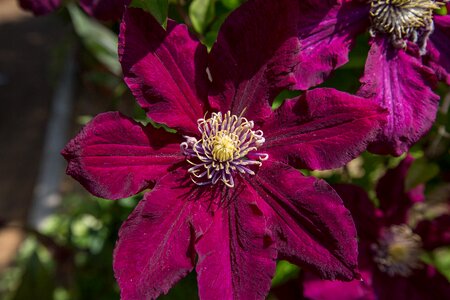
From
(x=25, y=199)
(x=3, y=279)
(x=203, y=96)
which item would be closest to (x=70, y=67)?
(x=25, y=199)

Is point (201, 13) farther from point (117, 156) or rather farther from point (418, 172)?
point (418, 172)

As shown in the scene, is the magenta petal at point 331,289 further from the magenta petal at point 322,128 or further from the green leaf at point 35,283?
the green leaf at point 35,283

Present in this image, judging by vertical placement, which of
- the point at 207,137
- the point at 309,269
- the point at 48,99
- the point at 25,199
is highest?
the point at 207,137

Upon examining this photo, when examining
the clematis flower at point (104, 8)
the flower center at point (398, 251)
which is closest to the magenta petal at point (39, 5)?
the clematis flower at point (104, 8)

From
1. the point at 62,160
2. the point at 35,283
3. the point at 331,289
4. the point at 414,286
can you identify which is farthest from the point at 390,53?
the point at 62,160

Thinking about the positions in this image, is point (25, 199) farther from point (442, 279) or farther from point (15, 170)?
point (442, 279)

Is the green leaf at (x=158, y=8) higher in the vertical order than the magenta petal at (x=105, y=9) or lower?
higher

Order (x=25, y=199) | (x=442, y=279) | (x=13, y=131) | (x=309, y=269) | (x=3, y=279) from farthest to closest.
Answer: (x=13, y=131)
(x=25, y=199)
(x=3, y=279)
(x=442, y=279)
(x=309, y=269)
